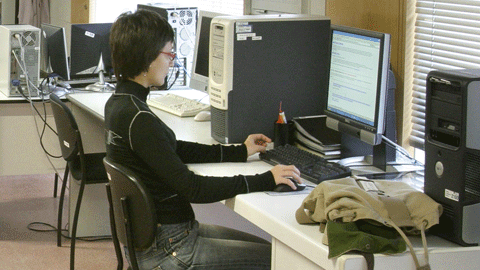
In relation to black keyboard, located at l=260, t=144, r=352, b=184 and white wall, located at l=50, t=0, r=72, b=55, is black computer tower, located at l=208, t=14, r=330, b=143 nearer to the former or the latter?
black keyboard, located at l=260, t=144, r=352, b=184

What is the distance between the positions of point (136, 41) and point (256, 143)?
61 centimetres

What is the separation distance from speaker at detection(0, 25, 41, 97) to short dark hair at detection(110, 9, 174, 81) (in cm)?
187

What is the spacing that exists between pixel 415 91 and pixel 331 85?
14.0 inches

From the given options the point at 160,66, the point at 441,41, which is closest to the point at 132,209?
the point at 160,66

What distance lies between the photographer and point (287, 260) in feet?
6.25

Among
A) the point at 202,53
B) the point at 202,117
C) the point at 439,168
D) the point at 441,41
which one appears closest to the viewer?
the point at 439,168

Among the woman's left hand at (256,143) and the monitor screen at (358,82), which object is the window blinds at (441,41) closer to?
the monitor screen at (358,82)

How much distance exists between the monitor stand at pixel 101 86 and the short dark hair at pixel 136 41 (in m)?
1.93

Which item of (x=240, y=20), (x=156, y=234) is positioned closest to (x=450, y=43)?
(x=240, y=20)

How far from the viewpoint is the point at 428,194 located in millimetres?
1818

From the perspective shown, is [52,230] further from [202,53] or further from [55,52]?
[202,53]

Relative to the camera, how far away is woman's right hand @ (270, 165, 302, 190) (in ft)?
7.02

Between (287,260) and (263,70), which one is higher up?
(263,70)

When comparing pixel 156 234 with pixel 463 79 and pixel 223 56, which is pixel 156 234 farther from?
pixel 463 79
